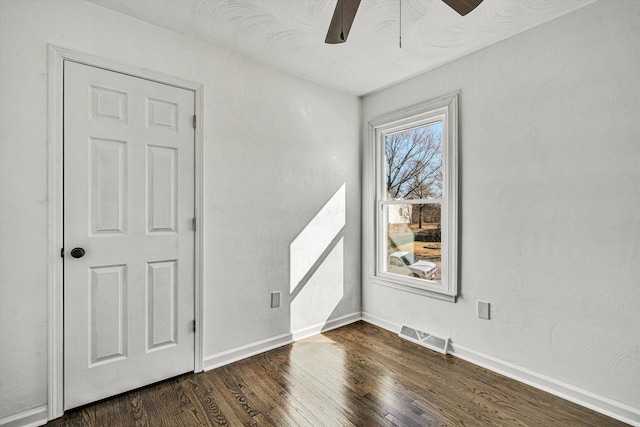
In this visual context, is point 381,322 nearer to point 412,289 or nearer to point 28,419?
point 412,289

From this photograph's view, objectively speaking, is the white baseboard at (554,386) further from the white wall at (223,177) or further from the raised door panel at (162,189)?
the raised door panel at (162,189)

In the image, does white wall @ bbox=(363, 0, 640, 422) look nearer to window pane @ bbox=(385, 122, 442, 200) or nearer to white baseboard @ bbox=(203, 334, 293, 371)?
window pane @ bbox=(385, 122, 442, 200)

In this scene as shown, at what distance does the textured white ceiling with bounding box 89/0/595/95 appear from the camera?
1.97m

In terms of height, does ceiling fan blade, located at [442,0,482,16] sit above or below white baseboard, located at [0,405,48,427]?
above

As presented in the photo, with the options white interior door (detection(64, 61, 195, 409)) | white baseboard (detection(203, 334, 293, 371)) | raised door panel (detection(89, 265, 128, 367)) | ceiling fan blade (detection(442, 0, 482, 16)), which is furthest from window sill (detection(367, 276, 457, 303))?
raised door panel (detection(89, 265, 128, 367))

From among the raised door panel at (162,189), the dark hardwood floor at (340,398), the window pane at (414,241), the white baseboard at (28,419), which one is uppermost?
the raised door panel at (162,189)

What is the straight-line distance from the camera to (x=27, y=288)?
1.78m

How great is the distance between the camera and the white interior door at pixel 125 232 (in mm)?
1919

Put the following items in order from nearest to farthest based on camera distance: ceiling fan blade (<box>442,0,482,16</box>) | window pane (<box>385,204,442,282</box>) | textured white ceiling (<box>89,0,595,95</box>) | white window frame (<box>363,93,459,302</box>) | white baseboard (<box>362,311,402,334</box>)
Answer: ceiling fan blade (<box>442,0,482,16</box>) < textured white ceiling (<box>89,0,595,95</box>) < white window frame (<box>363,93,459,302</box>) < window pane (<box>385,204,442,282</box>) < white baseboard (<box>362,311,402,334</box>)

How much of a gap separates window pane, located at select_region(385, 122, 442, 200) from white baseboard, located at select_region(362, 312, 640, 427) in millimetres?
1320

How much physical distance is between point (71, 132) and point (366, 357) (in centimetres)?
257

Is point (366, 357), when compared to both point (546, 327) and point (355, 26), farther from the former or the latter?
point (355, 26)

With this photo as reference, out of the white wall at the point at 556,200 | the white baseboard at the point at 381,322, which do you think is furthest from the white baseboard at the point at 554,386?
the white baseboard at the point at 381,322

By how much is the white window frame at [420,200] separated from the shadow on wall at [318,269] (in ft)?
1.10
